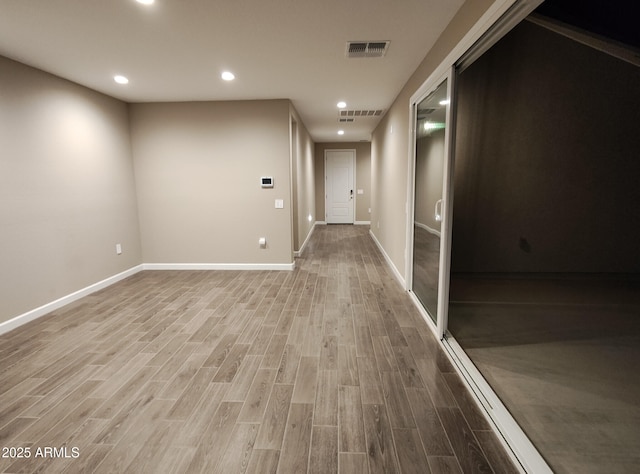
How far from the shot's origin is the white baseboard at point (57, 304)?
3.10 meters

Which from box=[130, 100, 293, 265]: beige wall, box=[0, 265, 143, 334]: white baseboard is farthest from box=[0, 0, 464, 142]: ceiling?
box=[0, 265, 143, 334]: white baseboard

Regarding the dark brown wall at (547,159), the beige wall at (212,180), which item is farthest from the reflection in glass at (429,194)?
the beige wall at (212,180)

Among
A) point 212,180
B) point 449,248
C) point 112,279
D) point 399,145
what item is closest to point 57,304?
point 112,279

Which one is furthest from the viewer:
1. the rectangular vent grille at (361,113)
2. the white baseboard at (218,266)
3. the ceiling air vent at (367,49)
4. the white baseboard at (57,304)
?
the rectangular vent grille at (361,113)

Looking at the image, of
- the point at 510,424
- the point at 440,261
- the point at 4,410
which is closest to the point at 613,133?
the point at 440,261

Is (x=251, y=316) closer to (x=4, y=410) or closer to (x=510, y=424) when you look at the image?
(x=4, y=410)

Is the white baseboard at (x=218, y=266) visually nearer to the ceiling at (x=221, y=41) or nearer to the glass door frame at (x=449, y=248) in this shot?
the glass door frame at (x=449, y=248)

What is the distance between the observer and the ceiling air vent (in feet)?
9.66

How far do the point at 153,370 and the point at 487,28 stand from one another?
3.24m

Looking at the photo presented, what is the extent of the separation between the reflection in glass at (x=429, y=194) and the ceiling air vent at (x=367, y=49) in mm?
647

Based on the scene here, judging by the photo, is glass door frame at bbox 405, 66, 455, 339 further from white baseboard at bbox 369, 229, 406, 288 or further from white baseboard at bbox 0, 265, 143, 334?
white baseboard at bbox 0, 265, 143, 334

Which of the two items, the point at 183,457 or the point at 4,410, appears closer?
the point at 183,457

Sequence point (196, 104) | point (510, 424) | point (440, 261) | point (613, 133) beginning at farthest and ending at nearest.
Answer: point (196, 104) < point (613, 133) < point (440, 261) < point (510, 424)

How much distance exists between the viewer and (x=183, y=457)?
5.28ft
